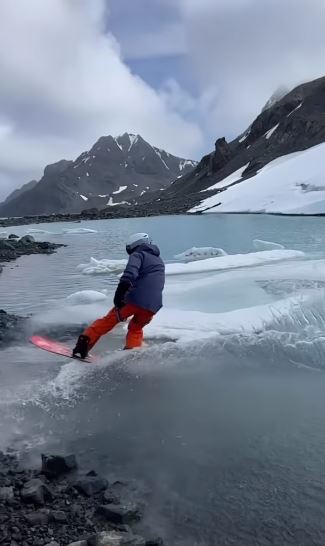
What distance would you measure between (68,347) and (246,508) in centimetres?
458

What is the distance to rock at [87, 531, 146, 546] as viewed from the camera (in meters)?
3.17

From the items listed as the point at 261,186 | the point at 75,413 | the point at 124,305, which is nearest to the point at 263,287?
the point at 124,305

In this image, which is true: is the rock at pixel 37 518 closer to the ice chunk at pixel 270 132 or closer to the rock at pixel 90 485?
the rock at pixel 90 485


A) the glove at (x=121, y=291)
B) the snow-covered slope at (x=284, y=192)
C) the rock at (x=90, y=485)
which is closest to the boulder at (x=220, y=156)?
the snow-covered slope at (x=284, y=192)

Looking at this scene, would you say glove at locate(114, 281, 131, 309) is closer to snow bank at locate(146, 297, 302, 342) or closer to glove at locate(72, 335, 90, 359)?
glove at locate(72, 335, 90, 359)

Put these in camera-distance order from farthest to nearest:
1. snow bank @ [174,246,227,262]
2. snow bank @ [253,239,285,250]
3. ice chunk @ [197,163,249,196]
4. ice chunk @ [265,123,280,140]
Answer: ice chunk @ [265,123,280,140] → ice chunk @ [197,163,249,196] → snow bank @ [253,239,285,250] → snow bank @ [174,246,227,262]

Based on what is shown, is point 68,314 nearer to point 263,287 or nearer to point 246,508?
point 263,287

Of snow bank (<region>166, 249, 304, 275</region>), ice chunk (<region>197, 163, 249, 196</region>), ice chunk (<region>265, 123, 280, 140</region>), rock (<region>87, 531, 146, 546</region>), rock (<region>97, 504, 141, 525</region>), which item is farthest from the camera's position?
ice chunk (<region>265, 123, 280, 140</region>)

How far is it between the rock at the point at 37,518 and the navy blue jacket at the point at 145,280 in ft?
13.1

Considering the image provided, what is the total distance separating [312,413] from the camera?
5160 mm

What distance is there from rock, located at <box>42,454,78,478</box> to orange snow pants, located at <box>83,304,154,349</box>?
2.88 meters

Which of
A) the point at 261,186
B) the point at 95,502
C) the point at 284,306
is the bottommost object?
the point at 95,502

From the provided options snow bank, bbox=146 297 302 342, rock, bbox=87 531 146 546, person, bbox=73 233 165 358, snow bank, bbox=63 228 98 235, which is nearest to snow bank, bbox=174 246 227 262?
snow bank, bbox=146 297 302 342

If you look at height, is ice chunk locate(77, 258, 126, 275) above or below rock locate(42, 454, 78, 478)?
above
